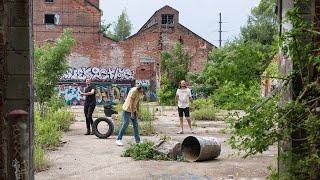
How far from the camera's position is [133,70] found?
156 feet

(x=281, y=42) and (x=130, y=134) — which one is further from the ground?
(x=281, y=42)

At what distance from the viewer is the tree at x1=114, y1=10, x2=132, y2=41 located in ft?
303

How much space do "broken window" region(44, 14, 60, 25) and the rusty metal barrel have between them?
3596 cm

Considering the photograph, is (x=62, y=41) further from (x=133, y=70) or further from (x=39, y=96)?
(x=133, y=70)

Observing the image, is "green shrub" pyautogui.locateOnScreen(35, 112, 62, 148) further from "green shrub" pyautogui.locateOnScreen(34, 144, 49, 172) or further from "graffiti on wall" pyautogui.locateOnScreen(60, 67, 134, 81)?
"graffiti on wall" pyautogui.locateOnScreen(60, 67, 134, 81)

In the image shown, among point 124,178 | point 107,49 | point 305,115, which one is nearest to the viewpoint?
point 305,115

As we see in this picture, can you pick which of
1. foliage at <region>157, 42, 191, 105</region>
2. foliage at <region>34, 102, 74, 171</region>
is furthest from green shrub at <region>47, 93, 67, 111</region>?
foliage at <region>157, 42, 191, 105</region>

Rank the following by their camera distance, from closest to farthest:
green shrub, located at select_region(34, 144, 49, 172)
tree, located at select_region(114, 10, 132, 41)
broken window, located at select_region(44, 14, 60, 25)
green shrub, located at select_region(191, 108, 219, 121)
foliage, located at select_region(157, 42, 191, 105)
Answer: green shrub, located at select_region(34, 144, 49, 172)
green shrub, located at select_region(191, 108, 219, 121)
foliage, located at select_region(157, 42, 191, 105)
broken window, located at select_region(44, 14, 60, 25)
tree, located at select_region(114, 10, 132, 41)

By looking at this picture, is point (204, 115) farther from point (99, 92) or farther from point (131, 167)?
point (99, 92)

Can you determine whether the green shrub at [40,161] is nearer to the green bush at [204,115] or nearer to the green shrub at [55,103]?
the green shrub at [55,103]

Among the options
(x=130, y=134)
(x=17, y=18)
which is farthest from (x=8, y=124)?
(x=130, y=134)

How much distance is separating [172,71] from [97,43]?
796 centimetres

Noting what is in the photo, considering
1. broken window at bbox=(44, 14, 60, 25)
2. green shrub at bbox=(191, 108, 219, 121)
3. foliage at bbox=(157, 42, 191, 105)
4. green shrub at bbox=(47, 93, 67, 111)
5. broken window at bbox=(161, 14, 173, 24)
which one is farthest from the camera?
broken window at bbox=(161, 14, 173, 24)

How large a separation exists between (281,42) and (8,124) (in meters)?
3.35
